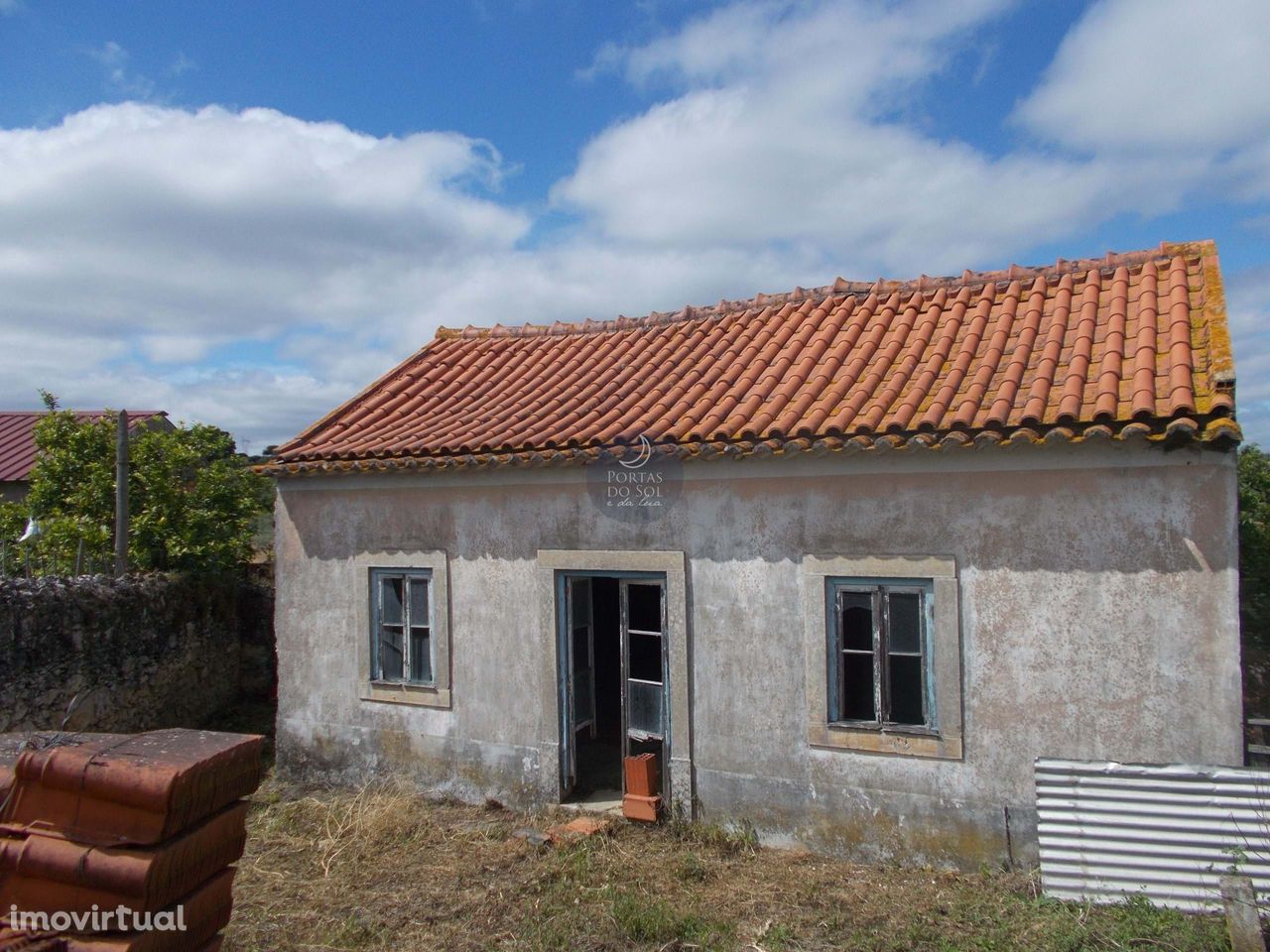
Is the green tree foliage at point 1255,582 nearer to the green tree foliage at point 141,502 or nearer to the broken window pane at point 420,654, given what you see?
the broken window pane at point 420,654

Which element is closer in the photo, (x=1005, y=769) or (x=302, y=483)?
(x=1005, y=769)

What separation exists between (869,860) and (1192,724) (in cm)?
244

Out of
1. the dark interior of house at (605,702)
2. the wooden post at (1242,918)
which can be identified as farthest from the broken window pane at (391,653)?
the wooden post at (1242,918)

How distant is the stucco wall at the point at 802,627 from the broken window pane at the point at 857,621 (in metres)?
0.34

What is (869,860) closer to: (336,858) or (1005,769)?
(1005,769)

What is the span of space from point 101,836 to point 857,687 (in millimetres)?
5013

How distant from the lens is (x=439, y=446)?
819 centimetres

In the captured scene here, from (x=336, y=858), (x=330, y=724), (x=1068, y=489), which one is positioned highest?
(x=1068, y=489)

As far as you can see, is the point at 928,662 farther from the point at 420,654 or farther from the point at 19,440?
the point at 19,440

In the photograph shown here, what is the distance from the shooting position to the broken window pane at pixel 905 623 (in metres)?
6.54

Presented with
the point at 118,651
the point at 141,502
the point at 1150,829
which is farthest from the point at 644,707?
the point at 141,502

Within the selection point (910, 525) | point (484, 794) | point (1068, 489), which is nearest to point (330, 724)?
point (484, 794)

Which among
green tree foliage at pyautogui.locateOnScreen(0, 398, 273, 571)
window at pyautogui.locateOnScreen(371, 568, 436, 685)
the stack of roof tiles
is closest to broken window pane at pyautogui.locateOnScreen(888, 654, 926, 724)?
window at pyautogui.locateOnScreen(371, 568, 436, 685)

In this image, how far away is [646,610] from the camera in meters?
8.04
